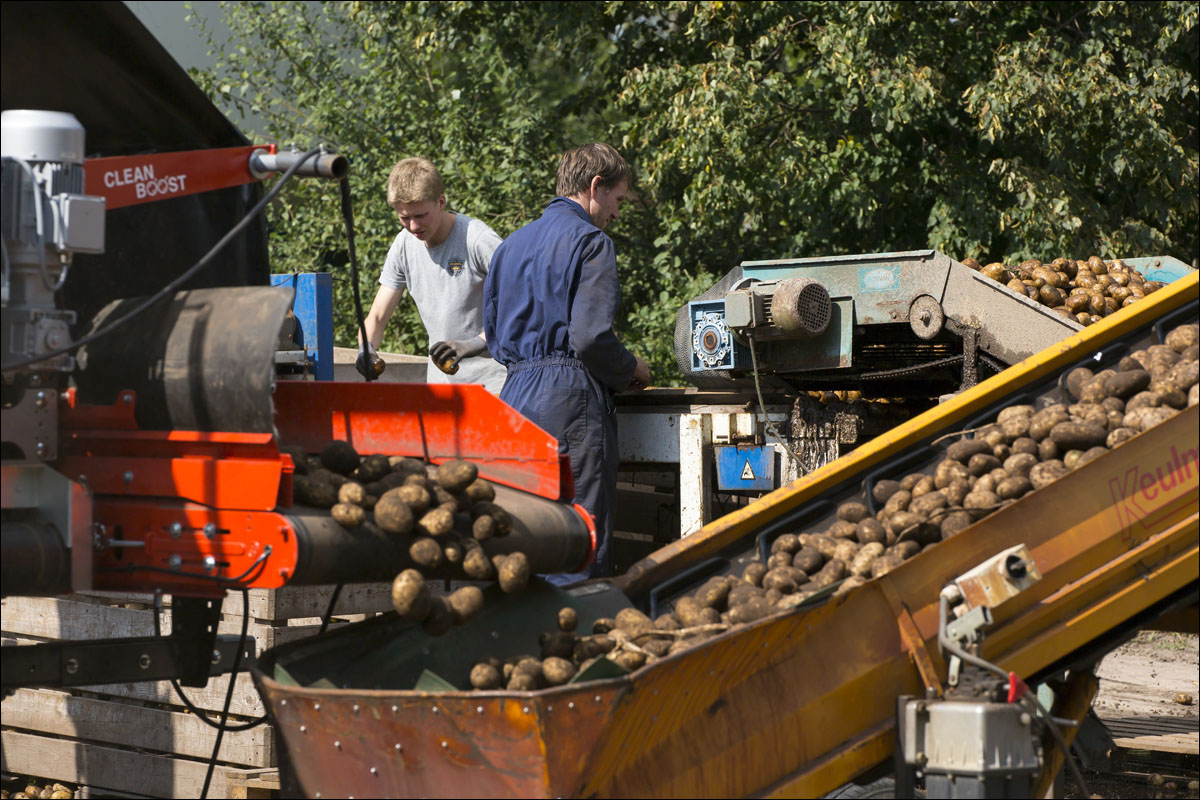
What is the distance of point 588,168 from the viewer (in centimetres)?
533

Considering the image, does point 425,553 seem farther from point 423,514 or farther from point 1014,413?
point 1014,413

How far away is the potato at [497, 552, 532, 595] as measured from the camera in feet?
12.3

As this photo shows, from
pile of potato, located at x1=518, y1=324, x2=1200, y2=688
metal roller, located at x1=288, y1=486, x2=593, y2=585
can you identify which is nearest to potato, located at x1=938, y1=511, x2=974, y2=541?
pile of potato, located at x1=518, y1=324, x2=1200, y2=688

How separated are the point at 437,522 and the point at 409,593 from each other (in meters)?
0.21

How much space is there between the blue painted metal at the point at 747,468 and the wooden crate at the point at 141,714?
1678 millimetres

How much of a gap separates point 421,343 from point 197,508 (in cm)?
892

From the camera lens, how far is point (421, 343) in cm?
1236

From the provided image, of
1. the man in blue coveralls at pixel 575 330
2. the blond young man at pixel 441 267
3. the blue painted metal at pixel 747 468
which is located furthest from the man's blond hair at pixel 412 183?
the blue painted metal at pixel 747 468

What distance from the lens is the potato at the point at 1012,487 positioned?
3998mm

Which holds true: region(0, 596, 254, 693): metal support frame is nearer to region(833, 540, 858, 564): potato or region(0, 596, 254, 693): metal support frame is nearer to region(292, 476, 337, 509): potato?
region(292, 476, 337, 509): potato

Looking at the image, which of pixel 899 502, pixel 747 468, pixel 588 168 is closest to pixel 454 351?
pixel 588 168

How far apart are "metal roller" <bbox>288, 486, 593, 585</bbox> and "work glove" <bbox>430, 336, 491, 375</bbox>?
161cm

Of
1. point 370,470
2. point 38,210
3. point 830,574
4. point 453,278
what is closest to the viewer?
point 38,210

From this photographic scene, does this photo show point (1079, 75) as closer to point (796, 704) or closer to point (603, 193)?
point (603, 193)
